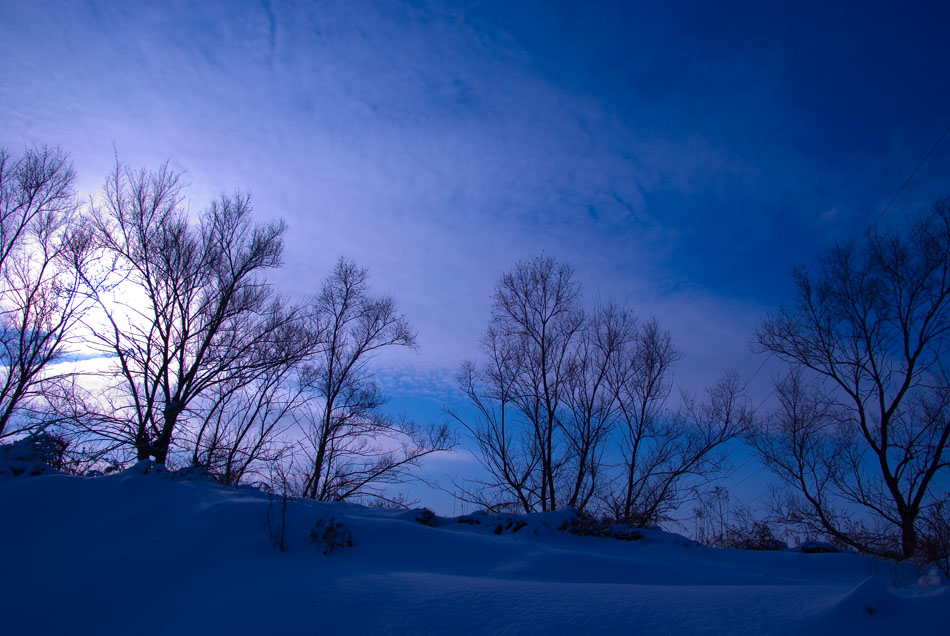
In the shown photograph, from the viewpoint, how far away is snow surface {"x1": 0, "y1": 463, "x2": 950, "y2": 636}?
2.74 meters

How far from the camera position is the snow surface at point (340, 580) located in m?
2.74

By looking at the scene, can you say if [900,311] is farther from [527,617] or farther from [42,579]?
[42,579]


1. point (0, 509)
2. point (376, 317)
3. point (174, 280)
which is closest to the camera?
point (0, 509)

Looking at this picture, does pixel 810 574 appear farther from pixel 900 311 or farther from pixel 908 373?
pixel 900 311

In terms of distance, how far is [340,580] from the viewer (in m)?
3.82

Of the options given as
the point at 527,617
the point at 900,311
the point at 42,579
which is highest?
the point at 900,311

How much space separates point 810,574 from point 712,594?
15.9 ft

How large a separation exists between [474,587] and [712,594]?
160 cm

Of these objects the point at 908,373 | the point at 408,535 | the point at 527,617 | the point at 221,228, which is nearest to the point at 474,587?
the point at 527,617

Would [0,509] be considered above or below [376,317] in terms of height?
below

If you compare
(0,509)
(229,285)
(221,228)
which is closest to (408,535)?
(0,509)

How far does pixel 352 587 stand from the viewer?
3580 mm

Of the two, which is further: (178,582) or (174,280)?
(174,280)

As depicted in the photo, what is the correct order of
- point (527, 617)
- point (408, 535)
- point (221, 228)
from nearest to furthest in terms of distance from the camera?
point (527, 617) → point (408, 535) → point (221, 228)
